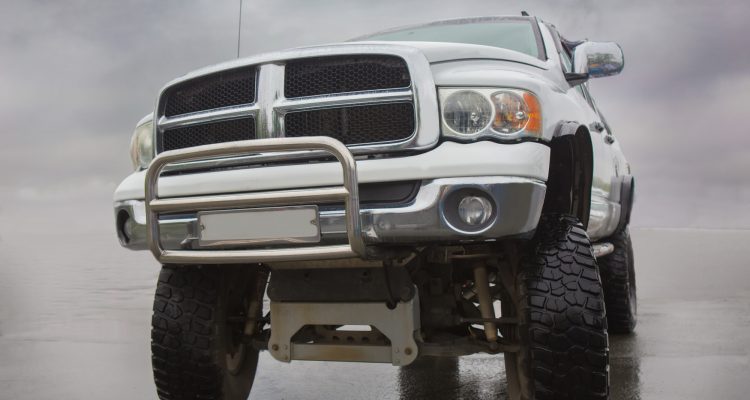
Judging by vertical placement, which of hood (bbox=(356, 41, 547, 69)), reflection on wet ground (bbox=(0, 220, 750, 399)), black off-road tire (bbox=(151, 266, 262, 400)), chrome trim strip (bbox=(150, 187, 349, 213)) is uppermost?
hood (bbox=(356, 41, 547, 69))

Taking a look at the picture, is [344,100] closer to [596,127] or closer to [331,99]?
[331,99]

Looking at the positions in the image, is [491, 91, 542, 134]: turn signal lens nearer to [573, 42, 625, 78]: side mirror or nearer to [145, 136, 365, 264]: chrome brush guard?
[145, 136, 365, 264]: chrome brush guard

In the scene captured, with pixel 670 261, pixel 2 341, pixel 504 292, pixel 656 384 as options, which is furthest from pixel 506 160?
pixel 670 261

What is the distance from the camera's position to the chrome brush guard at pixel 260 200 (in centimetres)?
290

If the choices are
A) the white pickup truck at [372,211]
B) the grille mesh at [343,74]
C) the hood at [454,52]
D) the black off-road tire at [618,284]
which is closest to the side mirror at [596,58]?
the white pickup truck at [372,211]

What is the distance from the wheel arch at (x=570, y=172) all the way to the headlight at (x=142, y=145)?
1869mm

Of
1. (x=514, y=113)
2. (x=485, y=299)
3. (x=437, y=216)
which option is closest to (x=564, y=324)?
(x=485, y=299)

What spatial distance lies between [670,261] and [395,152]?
14300mm

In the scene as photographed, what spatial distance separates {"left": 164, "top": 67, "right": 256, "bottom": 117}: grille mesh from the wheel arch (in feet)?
4.31

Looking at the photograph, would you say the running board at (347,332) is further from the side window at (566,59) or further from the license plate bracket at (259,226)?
the side window at (566,59)

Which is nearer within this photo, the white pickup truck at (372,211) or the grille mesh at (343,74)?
the white pickup truck at (372,211)

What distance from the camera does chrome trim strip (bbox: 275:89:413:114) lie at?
3.09m

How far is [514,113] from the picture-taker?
3.08 m

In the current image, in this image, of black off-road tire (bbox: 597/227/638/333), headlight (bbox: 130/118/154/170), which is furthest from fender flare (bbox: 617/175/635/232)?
headlight (bbox: 130/118/154/170)
